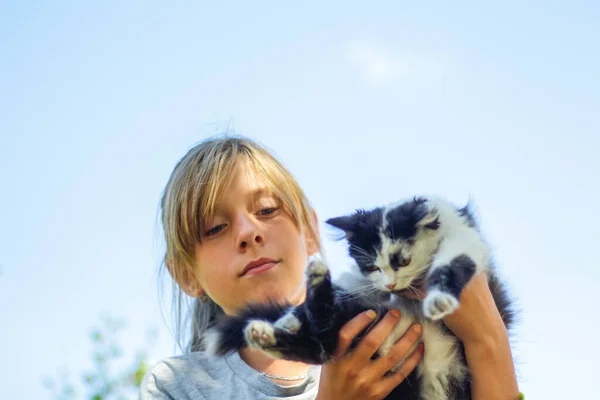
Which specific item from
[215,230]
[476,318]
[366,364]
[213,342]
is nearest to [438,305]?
[476,318]

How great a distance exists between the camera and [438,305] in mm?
2039

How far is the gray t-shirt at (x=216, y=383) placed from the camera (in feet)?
9.20

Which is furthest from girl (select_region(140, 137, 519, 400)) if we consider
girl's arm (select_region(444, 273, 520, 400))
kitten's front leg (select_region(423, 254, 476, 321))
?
kitten's front leg (select_region(423, 254, 476, 321))

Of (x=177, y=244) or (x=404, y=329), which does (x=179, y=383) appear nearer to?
(x=177, y=244)

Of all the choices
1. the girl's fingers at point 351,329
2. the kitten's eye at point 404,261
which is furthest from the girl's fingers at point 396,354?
the kitten's eye at point 404,261

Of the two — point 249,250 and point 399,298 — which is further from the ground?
point 249,250

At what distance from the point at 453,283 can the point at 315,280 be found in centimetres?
53

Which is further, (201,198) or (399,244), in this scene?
(201,198)

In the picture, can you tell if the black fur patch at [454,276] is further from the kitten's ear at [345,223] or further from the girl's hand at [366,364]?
the kitten's ear at [345,223]

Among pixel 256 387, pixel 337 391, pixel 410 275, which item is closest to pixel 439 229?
pixel 410 275

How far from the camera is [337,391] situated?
2367 millimetres

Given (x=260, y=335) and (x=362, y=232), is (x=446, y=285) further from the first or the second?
(x=260, y=335)

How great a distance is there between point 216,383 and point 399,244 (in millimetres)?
1185

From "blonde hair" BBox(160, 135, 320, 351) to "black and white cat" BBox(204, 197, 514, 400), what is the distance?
0.73 m
